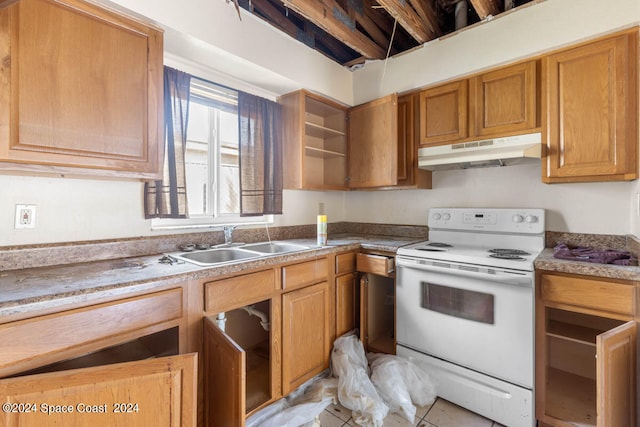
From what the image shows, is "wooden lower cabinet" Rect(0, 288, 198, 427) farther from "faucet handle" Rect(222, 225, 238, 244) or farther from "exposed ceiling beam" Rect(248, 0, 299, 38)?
"exposed ceiling beam" Rect(248, 0, 299, 38)

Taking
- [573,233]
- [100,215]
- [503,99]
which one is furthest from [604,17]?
[100,215]

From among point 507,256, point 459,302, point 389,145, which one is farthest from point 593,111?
point 459,302

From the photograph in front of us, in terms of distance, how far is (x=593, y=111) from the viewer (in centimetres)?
159

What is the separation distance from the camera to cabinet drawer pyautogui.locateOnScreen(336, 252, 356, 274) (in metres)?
2.05

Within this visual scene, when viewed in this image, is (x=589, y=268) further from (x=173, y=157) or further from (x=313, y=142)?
(x=173, y=157)

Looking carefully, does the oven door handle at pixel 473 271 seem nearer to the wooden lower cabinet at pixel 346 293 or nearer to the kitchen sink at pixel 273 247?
the wooden lower cabinet at pixel 346 293

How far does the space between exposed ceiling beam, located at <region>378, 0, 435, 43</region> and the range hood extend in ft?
2.83

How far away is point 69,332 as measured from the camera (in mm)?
964

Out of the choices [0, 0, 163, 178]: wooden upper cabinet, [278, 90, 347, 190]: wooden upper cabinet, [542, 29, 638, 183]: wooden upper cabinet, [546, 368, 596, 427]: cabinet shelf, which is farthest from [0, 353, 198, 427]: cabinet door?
[542, 29, 638, 183]: wooden upper cabinet

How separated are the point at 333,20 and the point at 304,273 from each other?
5.65ft

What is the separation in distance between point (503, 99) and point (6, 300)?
2.65m

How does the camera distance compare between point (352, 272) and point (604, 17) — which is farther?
point (352, 272)

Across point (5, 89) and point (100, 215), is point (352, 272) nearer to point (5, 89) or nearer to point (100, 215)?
point (100, 215)

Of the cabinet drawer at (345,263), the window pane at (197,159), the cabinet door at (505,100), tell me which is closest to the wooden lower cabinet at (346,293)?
the cabinet drawer at (345,263)
